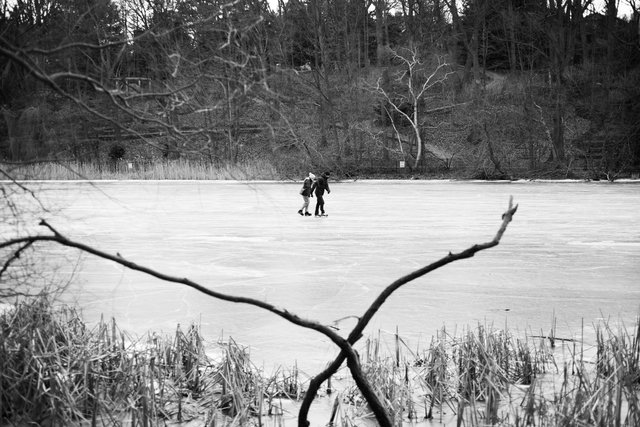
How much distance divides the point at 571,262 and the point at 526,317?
353 cm

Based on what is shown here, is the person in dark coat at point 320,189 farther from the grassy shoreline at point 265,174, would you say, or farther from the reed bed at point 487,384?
the grassy shoreline at point 265,174

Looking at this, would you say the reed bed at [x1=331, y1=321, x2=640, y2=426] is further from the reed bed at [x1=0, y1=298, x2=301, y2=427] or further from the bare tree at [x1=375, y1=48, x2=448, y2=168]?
the bare tree at [x1=375, y1=48, x2=448, y2=168]

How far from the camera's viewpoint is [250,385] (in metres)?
4.84

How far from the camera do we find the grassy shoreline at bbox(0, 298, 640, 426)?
4102 millimetres

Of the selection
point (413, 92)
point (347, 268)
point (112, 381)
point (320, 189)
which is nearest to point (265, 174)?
point (413, 92)

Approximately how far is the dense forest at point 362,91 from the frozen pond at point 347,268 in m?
0.37

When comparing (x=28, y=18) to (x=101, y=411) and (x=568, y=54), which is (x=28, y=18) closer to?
(x=101, y=411)

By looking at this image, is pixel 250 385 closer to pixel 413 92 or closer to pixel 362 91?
pixel 413 92

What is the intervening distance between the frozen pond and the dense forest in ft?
1.20

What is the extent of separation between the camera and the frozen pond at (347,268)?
6840mm

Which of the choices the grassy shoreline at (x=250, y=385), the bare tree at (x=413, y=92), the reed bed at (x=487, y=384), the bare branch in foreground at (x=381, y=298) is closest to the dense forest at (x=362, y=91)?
the bare tree at (x=413, y=92)

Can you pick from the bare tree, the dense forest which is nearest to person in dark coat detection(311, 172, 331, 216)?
the dense forest

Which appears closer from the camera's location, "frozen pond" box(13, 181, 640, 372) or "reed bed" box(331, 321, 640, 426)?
"reed bed" box(331, 321, 640, 426)

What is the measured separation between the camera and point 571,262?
A: 10.3 metres
